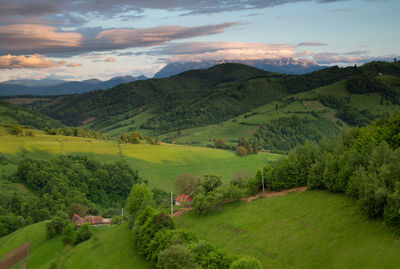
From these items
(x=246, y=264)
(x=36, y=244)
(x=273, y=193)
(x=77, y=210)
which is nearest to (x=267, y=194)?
(x=273, y=193)

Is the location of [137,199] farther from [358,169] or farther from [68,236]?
[358,169]

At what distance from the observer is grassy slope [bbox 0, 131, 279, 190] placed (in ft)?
511

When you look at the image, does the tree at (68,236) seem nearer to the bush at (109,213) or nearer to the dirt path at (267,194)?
the dirt path at (267,194)

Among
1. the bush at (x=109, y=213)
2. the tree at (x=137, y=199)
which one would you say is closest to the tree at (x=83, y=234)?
the tree at (x=137, y=199)

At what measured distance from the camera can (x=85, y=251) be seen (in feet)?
235

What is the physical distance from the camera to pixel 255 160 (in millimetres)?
175875

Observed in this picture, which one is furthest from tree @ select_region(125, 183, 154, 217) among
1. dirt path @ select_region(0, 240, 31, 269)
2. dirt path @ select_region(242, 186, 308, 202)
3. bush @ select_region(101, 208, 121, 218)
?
bush @ select_region(101, 208, 121, 218)

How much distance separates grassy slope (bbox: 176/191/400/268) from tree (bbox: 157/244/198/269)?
892cm

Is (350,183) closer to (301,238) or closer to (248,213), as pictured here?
(301,238)

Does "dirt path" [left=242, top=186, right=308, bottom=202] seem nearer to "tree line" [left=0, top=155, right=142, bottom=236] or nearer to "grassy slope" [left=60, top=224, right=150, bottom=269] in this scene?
"grassy slope" [left=60, top=224, right=150, bottom=269]

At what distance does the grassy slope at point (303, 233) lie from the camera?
4128cm

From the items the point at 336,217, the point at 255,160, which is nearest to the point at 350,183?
the point at 336,217

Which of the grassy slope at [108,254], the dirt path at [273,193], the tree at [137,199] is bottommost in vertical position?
the grassy slope at [108,254]

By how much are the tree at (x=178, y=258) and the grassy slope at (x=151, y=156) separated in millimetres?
94216
